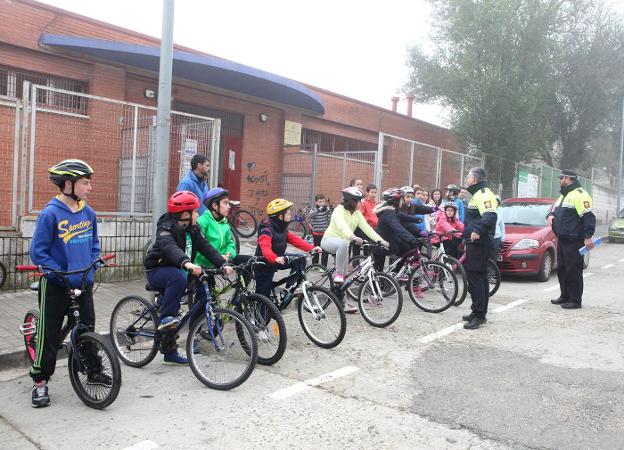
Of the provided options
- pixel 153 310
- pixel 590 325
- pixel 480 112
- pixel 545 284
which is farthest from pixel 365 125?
pixel 153 310

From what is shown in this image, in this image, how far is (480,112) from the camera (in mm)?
19359

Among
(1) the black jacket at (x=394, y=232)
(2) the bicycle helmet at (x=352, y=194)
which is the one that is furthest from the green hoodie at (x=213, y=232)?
(1) the black jacket at (x=394, y=232)

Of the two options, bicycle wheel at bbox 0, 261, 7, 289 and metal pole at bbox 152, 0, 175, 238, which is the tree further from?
bicycle wheel at bbox 0, 261, 7, 289

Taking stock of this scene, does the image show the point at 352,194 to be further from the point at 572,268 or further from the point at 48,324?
the point at 48,324

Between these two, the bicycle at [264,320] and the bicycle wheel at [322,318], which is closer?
the bicycle at [264,320]

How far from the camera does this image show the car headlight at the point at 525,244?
1033 centimetres

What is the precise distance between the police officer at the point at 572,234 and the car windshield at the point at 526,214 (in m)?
3.20

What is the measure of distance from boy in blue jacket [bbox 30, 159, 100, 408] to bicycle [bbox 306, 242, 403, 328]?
3132 mm

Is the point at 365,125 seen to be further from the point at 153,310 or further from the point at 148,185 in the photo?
the point at 153,310

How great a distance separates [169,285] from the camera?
494 cm

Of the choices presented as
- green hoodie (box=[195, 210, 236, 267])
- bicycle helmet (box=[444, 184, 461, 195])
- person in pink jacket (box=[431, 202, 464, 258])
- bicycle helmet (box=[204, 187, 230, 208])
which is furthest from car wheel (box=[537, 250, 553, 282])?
bicycle helmet (box=[204, 187, 230, 208])

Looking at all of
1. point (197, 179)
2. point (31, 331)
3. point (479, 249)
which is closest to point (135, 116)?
point (197, 179)

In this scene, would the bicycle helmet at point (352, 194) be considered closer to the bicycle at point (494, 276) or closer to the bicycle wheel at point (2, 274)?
the bicycle at point (494, 276)

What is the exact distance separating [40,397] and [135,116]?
5.69 meters
